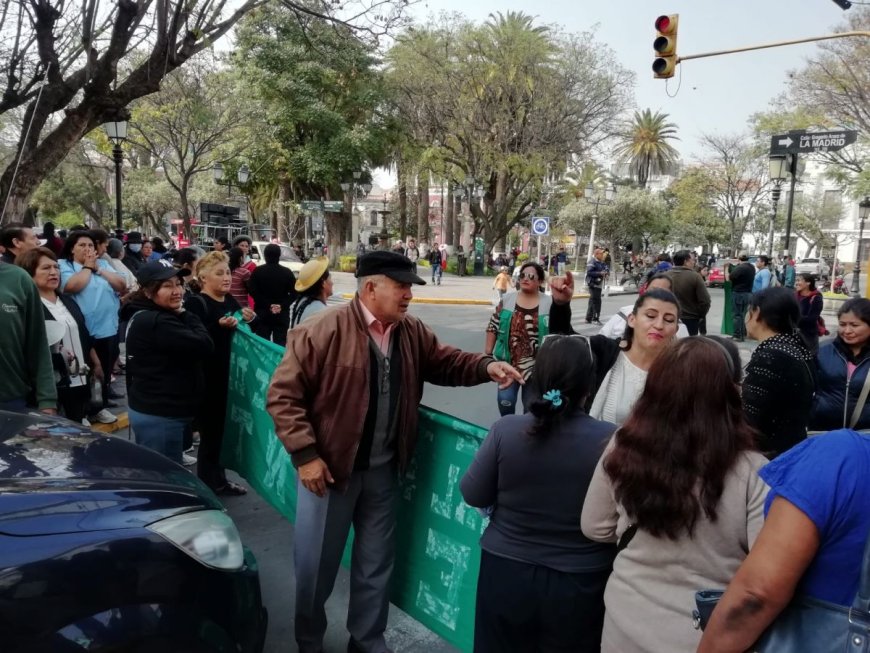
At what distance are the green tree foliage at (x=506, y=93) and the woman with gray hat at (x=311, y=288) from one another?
82.4 feet

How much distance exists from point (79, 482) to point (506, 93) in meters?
28.8

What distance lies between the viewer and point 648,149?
5697 cm

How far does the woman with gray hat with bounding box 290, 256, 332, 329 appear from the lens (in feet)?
16.0

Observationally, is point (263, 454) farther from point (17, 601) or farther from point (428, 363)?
point (17, 601)

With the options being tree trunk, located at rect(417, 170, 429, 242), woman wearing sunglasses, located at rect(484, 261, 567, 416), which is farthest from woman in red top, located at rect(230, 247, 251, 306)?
tree trunk, located at rect(417, 170, 429, 242)

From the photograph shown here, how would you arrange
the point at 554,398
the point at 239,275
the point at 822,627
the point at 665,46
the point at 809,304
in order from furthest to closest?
the point at 665,46
the point at 809,304
the point at 239,275
the point at 554,398
the point at 822,627

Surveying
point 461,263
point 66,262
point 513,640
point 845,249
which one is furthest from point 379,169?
point 845,249

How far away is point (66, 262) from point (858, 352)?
6.39 metres

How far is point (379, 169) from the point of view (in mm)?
36188

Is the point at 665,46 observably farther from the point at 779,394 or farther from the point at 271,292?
the point at 779,394

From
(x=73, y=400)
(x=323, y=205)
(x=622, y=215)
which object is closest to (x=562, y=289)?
(x=73, y=400)

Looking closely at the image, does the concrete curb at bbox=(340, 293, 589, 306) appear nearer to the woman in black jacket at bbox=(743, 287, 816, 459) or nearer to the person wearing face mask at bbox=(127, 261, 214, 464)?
the person wearing face mask at bbox=(127, 261, 214, 464)

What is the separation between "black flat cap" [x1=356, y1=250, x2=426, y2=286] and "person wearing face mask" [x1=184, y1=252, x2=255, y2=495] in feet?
6.01

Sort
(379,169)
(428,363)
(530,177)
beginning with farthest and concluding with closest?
(379,169), (530,177), (428,363)
